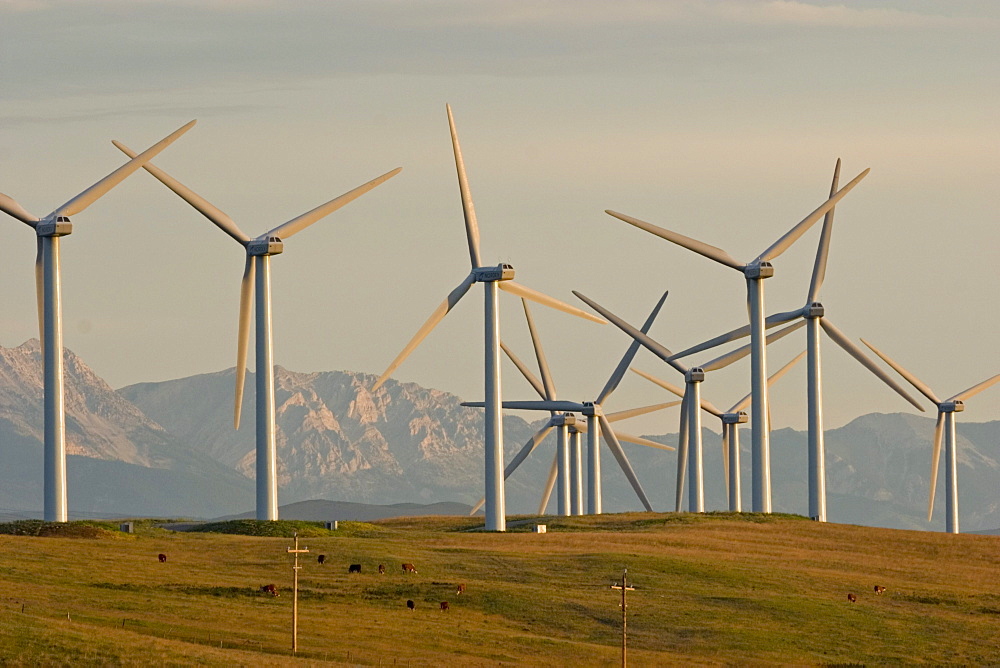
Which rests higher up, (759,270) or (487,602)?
(759,270)

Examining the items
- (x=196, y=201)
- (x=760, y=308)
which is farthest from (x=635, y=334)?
(x=196, y=201)

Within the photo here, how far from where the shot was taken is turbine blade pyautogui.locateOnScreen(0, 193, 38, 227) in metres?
148

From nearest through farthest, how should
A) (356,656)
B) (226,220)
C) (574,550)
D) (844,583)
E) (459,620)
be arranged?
(356,656)
(459,620)
(844,583)
(574,550)
(226,220)

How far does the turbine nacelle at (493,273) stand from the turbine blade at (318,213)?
1704 cm

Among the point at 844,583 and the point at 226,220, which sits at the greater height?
the point at 226,220

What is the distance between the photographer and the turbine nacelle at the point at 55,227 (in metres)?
147

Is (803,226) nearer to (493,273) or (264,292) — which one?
(493,273)

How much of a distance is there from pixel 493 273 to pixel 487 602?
5415cm

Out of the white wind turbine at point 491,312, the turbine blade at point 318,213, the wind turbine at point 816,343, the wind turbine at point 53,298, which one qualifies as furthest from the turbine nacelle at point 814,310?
the wind turbine at point 53,298

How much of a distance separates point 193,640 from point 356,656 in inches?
344

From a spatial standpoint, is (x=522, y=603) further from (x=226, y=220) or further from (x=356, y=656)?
(x=226, y=220)

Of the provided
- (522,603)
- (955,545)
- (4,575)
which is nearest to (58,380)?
(4,575)

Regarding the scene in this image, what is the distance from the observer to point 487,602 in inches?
4582

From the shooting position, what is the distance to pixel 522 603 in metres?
116
